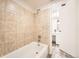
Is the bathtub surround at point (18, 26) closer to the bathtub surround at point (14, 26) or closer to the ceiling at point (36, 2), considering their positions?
the bathtub surround at point (14, 26)

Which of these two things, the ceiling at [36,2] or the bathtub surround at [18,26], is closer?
the bathtub surround at [18,26]

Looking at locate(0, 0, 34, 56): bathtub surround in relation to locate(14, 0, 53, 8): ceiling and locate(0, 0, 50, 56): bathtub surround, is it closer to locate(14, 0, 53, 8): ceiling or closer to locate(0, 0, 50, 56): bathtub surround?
locate(0, 0, 50, 56): bathtub surround

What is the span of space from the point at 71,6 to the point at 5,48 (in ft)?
4.68

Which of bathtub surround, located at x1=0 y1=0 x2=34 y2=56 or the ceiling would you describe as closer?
bathtub surround, located at x1=0 y1=0 x2=34 y2=56

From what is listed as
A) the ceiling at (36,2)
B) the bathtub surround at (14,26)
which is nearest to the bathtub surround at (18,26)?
the bathtub surround at (14,26)

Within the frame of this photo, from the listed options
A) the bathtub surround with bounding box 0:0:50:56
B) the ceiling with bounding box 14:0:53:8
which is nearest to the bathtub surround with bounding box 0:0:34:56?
the bathtub surround with bounding box 0:0:50:56

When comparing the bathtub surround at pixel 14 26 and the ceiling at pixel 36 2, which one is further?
the ceiling at pixel 36 2

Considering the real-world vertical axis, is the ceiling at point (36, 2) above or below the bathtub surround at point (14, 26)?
above

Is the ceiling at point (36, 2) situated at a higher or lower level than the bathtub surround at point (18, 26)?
higher

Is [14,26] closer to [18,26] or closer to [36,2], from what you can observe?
[18,26]

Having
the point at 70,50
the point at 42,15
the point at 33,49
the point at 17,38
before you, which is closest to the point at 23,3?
the point at 42,15

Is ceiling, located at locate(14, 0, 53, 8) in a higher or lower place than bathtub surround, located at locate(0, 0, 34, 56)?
higher

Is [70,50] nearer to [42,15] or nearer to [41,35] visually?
[41,35]

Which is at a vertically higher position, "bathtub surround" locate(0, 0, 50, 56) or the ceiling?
the ceiling
